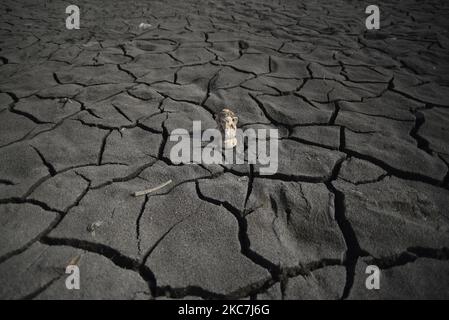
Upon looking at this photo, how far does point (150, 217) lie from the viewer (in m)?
1.31

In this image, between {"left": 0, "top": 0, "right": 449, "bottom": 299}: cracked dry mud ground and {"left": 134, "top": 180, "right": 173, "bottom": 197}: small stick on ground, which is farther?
{"left": 134, "top": 180, "right": 173, "bottom": 197}: small stick on ground

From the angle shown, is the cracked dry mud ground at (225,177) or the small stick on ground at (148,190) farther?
the small stick on ground at (148,190)

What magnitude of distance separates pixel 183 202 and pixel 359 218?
2.74 feet

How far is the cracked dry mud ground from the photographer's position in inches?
43.1

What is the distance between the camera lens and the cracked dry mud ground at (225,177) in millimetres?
1095

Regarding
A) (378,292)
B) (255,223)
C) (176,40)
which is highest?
(176,40)

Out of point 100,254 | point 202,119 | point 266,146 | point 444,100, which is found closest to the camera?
point 100,254

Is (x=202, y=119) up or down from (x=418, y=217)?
up

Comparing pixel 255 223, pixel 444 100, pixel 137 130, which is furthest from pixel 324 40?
pixel 255 223

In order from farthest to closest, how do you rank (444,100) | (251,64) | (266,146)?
(251,64) < (444,100) < (266,146)

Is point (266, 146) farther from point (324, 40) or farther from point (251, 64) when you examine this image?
point (324, 40)

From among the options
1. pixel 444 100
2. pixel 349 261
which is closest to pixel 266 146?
pixel 349 261

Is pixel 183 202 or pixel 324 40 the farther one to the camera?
pixel 324 40

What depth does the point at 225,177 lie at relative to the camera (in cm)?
153
